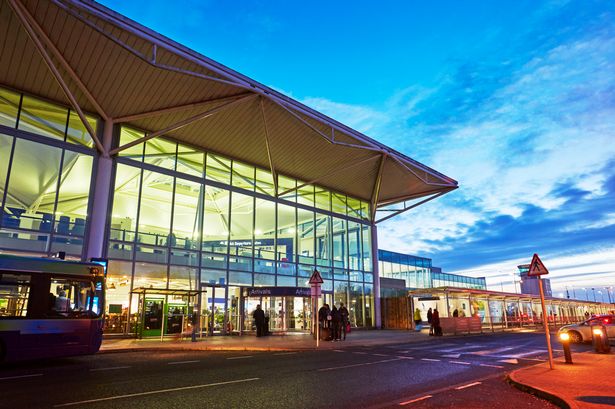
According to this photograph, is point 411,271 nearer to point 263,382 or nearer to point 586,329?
point 586,329

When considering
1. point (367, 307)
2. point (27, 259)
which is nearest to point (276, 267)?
point (367, 307)

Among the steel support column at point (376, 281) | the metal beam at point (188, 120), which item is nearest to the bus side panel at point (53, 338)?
the metal beam at point (188, 120)

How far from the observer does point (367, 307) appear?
31.9m

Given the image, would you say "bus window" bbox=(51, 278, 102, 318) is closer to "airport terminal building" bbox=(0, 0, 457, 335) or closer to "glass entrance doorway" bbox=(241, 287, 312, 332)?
"airport terminal building" bbox=(0, 0, 457, 335)

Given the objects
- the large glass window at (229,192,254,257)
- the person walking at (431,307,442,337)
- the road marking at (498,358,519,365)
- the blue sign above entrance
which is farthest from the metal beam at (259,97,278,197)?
the road marking at (498,358,519,365)

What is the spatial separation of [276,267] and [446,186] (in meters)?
14.0

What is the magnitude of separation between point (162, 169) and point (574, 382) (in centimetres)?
1976

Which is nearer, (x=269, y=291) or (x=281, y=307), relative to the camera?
(x=269, y=291)

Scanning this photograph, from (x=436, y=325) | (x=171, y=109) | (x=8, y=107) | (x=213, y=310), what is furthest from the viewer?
(x=436, y=325)

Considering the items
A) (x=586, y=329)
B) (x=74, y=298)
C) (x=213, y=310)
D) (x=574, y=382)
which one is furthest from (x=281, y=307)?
(x=574, y=382)

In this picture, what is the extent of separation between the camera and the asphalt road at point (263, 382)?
6.81m

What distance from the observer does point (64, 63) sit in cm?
1638

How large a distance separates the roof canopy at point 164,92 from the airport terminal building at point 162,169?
68mm

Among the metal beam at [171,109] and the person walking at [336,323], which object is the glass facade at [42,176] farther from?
the person walking at [336,323]
